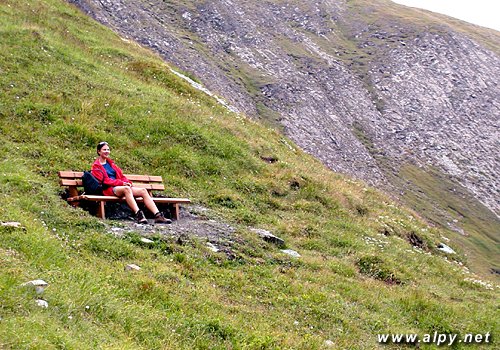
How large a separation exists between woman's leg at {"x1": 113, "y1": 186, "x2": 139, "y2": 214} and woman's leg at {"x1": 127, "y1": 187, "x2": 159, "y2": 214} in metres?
→ 0.26

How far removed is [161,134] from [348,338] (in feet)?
36.6

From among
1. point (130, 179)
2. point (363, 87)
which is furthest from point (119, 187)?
point (363, 87)

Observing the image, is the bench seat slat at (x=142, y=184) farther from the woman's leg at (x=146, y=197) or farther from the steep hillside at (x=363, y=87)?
the steep hillside at (x=363, y=87)

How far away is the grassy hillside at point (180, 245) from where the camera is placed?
823 cm

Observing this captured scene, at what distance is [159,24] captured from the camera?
173 ft

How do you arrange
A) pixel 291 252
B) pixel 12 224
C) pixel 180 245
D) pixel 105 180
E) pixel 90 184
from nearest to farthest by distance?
1. pixel 12 224
2. pixel 180 245
3. pixel 90 184
4. pixel 105 180
5. pixel 291 252

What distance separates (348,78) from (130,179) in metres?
57.1

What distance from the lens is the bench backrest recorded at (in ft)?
44.3

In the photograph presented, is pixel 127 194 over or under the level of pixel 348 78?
under

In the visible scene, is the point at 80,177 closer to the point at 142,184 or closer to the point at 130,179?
the point at 130,179

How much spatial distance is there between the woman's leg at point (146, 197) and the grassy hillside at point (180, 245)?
1663 millimetres

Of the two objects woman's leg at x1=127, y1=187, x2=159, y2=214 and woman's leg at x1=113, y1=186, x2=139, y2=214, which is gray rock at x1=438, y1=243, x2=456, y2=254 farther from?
woman's leg at x1=113, y1=186, x2=139, y2=214

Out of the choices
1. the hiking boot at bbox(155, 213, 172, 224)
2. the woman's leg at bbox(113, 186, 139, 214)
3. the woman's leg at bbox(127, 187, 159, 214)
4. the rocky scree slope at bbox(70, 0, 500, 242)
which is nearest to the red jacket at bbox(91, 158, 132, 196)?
the woman's leg at bbox(113, 186, 139, 214)

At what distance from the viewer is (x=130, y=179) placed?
49.9ft
